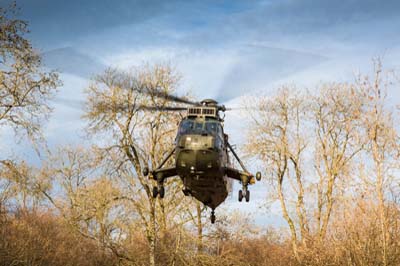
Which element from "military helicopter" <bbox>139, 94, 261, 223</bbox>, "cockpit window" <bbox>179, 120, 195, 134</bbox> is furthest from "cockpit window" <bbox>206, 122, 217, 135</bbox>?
"cockpit window" <bbox>179, 120, 195, 134</bbox>

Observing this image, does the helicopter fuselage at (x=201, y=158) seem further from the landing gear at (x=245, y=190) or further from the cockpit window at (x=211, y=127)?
the landing gear at (x=245, y=190)

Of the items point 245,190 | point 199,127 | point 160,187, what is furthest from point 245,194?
point 199,127

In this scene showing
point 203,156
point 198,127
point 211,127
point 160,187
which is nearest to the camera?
point 203,156

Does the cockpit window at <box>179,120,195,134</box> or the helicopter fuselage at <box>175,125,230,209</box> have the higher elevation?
the cockpit window at <box>179,120,195,134</box>

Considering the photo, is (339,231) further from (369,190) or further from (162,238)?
(162,238)

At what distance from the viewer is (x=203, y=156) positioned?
1520 cm

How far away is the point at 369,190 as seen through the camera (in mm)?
16688

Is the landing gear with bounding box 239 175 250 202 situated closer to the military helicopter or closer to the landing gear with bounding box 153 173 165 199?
the military helicopter

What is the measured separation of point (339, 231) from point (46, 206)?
25610 mm

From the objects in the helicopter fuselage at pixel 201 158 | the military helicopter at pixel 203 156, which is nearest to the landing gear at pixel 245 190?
the military helicopter at pixel 203 156

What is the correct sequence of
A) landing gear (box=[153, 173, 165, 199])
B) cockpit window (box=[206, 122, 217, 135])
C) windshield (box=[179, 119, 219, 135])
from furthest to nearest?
landing gear (box=[153, 173, 165, 199])
cockpit window (box=[206, 122, 217, 135])
windshield (box=[179, 119, 219, 135])

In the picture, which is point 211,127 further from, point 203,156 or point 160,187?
point 160,187

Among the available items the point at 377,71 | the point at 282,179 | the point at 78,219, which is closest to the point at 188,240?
the point at 78,219

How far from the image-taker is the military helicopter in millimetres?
15258
